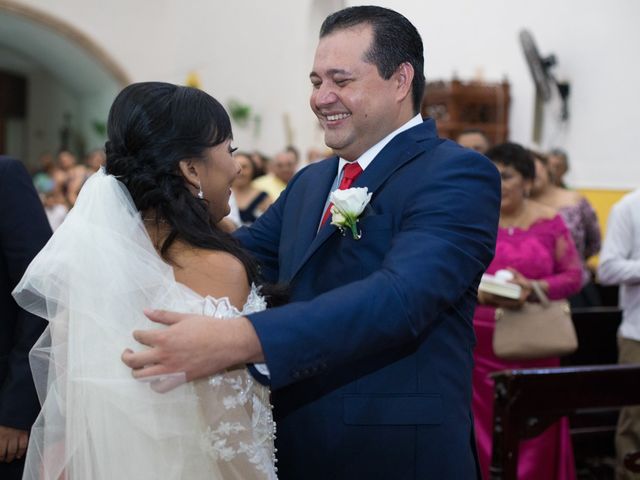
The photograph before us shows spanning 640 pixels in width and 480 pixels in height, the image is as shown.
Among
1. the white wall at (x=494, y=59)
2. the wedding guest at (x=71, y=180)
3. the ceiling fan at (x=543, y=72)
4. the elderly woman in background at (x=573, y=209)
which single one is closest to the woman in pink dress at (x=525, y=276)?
the elderly woman in background at (x=573, y=209)

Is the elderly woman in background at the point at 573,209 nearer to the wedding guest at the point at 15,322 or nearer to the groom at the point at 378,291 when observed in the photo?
the groom at the point at 378,291

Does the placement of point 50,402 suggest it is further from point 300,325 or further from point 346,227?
point 346,227

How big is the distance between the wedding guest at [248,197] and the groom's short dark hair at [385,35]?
14.5 feet

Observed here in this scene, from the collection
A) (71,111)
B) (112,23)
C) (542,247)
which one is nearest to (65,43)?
(112,23)

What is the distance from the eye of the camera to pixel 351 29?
2318 millimetres

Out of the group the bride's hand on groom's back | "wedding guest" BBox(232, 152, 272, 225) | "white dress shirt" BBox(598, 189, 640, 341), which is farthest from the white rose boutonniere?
"wedding guest" BBox(232, 152, 272, 225)

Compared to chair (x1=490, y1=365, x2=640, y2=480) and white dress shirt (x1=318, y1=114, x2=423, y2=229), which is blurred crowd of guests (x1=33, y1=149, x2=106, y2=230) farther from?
white dress shirt (x1=318, y1=114, x2=423, y2=229)

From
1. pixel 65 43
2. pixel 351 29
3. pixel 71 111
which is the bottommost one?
pixel 71 111

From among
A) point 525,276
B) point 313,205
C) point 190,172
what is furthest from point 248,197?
point 190,172

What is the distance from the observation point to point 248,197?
23.2 ft

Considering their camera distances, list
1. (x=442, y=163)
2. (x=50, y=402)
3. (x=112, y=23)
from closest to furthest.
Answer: (x=50, y=402)
(x=442, y=163)
(x=112, y=23)

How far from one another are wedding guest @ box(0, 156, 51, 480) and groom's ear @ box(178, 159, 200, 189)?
30.9 inches

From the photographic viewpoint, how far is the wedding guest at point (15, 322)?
2.65 meters

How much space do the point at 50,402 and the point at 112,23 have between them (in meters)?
15.7
